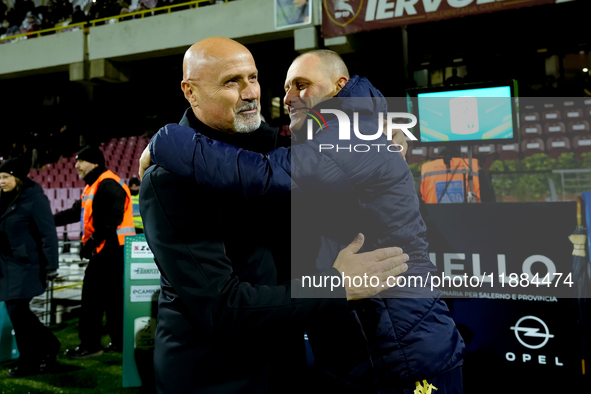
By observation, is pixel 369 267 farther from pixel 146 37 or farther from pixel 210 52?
pixel 146 37

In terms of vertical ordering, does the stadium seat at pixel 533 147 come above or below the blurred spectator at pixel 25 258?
above

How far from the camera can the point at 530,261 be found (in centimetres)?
201

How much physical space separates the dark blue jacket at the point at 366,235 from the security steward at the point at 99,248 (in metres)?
2.75

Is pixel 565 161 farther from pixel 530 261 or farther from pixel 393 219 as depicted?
pixel 393 219

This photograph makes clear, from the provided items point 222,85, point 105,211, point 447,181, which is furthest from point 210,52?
point 105,211

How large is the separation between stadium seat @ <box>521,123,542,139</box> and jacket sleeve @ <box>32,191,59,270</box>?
8060 millimetres

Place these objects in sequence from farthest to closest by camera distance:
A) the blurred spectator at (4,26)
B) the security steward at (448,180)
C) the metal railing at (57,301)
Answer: the blurred spectator at (4,26), the metal railing at (57,301), the security steward at (448,180)

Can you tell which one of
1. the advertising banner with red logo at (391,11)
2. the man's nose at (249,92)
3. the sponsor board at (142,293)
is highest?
the advertising banner with red logo at (391,11)

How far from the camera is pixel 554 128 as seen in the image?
7.98 meters

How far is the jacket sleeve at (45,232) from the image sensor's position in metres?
3.30

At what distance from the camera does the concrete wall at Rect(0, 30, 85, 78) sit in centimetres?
1070

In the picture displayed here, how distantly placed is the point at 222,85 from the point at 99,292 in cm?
297

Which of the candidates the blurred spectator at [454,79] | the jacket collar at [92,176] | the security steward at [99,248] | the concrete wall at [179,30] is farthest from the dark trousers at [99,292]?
the blurred spectator at [454,79]

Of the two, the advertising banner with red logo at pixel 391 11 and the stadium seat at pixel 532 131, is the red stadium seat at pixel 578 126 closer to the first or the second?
the stadium seat at pixel 532 131
